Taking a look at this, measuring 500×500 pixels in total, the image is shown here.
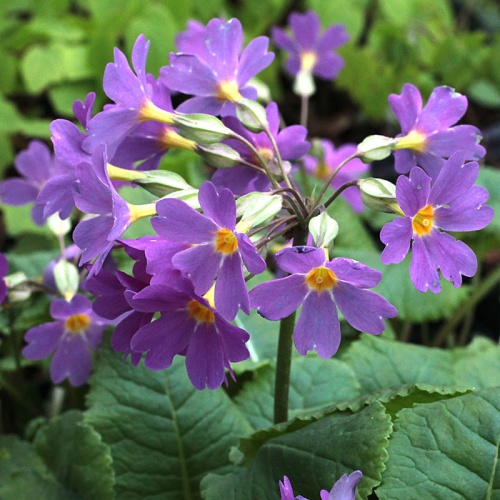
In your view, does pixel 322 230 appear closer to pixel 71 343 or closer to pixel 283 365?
pixel 283 365

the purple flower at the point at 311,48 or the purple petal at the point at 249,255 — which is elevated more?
the purple petal at the point at 249,255

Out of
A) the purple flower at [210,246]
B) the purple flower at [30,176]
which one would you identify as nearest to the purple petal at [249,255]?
the purple flower at [210,246]

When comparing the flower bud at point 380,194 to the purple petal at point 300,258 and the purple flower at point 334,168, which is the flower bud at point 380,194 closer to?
the purple petal at point 300,258

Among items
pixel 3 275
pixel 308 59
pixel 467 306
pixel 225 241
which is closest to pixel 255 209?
pixel 225 241

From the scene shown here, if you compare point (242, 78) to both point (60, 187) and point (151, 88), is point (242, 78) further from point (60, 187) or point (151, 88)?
point (60, 187)

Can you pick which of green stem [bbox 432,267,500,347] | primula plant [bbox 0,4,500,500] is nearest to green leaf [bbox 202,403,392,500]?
primula plant [bbox 0,4,500,500]
